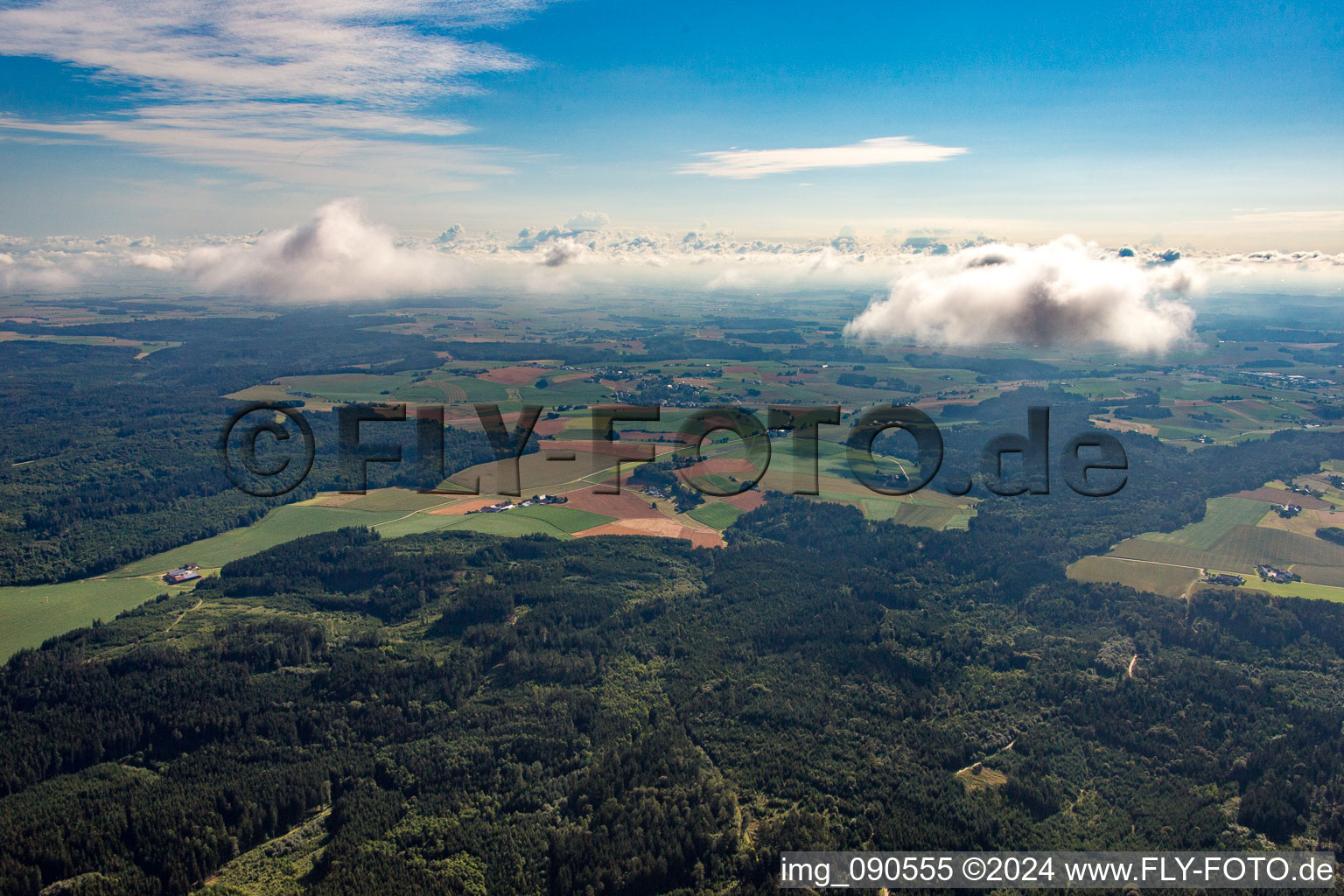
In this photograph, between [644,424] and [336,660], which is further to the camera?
[644,424]

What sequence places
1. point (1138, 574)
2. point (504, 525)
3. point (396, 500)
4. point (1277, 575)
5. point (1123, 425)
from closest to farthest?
point (1277, 575) → point (1138, 574) → point (504, 525) → point (396, 500) → point (1123, 425)

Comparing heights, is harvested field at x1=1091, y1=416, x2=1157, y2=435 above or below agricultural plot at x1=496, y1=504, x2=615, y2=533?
above

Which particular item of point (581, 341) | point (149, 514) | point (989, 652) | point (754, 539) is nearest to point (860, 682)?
point (989, 652)

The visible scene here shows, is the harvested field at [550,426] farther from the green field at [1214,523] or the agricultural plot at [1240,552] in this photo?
the green field at [1214,523]

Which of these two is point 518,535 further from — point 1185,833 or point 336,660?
point 1185,833

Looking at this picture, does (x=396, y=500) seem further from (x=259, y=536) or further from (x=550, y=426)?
(x=550, y=426)

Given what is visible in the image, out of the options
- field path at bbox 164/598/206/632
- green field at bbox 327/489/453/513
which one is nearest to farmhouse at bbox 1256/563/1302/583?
green field at bbox 327/489/453/513

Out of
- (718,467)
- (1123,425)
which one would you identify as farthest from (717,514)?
(1123,425)

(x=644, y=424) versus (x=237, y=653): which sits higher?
(x=644, y=424)

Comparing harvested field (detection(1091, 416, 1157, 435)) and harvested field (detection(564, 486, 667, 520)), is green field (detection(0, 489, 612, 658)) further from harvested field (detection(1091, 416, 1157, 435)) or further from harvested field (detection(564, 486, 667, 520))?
harvested field (detection(1091, 416, 1157, 435))
